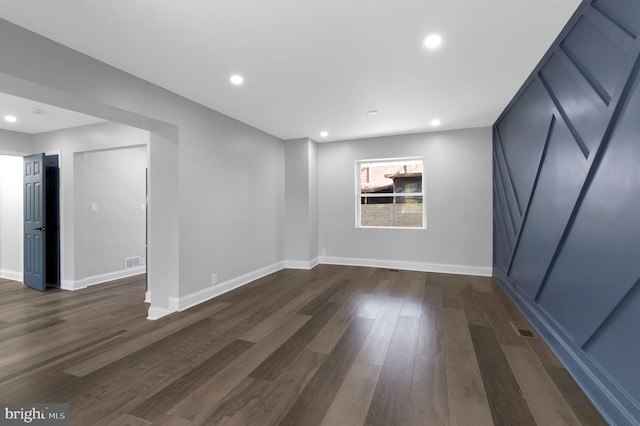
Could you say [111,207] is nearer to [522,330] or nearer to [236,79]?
[236,79]

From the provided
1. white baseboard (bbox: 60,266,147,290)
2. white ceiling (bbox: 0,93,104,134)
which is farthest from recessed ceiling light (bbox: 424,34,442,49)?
white baseboard (bbox: 60,266,147,290)

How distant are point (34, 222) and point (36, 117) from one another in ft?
5.80

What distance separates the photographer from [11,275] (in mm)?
5227

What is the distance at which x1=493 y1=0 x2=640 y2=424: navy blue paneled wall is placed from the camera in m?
1.50

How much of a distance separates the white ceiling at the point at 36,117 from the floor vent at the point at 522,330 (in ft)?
19.7

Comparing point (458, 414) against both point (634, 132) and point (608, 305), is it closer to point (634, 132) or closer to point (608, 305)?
point (608, 305)

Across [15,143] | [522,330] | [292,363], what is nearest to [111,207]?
[15,143]

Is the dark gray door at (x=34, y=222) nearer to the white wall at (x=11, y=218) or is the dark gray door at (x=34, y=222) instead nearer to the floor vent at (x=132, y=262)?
the white wall at (x=11, y=218)

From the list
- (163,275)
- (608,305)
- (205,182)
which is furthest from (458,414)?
(205,182)

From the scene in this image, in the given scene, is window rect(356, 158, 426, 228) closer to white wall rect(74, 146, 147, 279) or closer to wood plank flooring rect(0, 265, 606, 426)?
wood plank flooring rect(0, 265, 606, 426)

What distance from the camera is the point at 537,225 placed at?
9.25 ft

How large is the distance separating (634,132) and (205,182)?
388 cm

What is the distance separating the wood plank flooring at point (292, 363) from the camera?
1.66m

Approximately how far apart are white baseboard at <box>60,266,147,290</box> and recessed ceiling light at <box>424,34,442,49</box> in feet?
19.1
